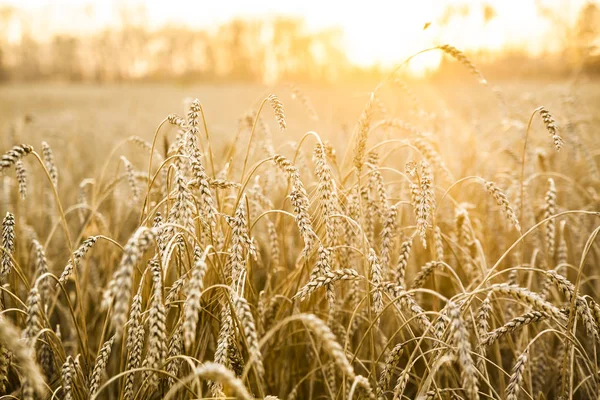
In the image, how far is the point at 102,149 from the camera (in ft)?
22.0

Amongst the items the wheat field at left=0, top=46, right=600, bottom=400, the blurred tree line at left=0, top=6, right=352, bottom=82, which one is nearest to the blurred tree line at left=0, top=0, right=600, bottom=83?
the blurred tree line at left=0, top=6, right=352, bottom=82

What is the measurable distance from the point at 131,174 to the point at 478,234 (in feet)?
6.25

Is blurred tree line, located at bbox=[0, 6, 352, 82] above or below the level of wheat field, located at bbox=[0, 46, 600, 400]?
above

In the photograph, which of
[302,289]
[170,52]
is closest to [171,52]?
[170,52]

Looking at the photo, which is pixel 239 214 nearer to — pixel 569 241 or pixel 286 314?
pixel 286 314

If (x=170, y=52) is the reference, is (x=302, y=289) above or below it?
below

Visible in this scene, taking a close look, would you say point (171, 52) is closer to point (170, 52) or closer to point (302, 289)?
point (170, 52)

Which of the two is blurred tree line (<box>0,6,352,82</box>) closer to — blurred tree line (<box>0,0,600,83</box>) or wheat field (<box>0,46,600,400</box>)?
blurred tree line (<box>0,0,600,83</box>)

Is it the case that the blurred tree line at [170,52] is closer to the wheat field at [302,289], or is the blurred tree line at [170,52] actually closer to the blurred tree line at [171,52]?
the blurred tree line at [171,52]

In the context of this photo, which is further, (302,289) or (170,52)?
(170,52)

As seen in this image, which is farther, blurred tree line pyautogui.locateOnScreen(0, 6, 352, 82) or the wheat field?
blurred tree line pyautogui.locateOnScreen(0, 6, 352, 82)

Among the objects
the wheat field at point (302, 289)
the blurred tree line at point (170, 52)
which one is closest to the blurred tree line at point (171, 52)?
the blurred tree line at point (170, 52)

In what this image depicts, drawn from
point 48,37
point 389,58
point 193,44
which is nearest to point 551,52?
point 389,58

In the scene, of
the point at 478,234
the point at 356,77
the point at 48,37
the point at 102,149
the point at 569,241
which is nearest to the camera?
the point at 478,234
